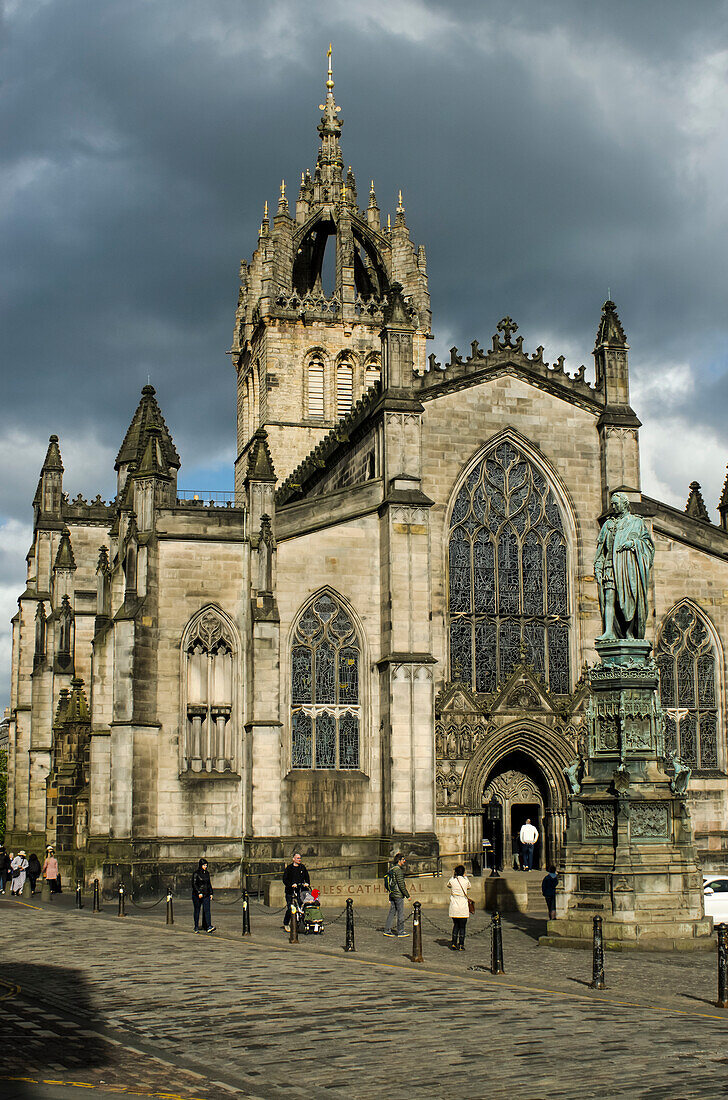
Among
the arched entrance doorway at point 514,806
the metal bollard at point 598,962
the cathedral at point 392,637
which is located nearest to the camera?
the metal bollard at point 598,962

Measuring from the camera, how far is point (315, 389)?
55219mm

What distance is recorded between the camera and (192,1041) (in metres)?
13.2

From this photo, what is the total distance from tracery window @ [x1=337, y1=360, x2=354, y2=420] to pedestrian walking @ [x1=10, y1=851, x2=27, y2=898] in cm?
2371

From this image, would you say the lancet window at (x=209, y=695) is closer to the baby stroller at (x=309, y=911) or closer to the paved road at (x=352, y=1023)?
the baby stroller at (x=309, y=911)

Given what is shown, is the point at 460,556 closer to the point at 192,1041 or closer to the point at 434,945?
the point at 434,945

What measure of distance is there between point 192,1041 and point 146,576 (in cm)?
2218

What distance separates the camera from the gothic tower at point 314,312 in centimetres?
5450

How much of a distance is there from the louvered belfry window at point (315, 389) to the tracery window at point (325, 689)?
802 inches

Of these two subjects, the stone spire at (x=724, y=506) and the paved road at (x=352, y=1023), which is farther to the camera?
the stone spire at (x=724, y=506)

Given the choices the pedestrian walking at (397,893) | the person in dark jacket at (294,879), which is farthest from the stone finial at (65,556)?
the pedestrian walking at (397,893)

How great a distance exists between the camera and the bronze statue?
880 inches

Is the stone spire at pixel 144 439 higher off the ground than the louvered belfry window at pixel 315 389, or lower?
lower

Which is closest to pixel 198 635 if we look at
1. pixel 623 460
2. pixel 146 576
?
pixel 146 576

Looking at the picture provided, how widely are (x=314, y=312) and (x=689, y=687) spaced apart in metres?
25.1
